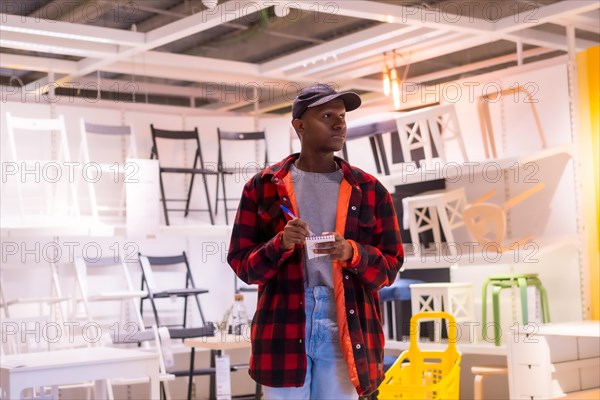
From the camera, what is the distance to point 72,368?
4164 millimetres

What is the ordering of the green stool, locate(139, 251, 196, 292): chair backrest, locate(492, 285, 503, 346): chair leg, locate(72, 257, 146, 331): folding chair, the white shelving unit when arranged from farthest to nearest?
locate(139, 251, 196, 292): chair backrest, locate(72, 257, 146, 331): folding chair, locate(492, 285, 503, 346): chair leg, the green stool, the white shelving unit

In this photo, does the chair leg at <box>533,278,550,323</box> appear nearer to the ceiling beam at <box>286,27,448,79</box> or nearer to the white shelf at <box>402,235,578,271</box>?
the white shelf at <box>402,235,578,271</box>

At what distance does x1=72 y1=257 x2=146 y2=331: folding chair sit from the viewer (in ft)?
24.1

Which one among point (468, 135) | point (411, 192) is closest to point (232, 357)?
point (411, 192)

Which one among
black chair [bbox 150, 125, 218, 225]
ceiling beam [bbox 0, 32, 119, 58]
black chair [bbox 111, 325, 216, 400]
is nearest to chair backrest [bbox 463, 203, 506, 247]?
black chair [bbox 111, 325, 216, 400]

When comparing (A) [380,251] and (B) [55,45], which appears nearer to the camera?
(A) [380,251]

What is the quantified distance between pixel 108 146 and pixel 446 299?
10.9 feet

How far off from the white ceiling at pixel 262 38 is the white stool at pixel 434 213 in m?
1.19

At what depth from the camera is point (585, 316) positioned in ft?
19.6

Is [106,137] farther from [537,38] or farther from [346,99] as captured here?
[346,99]

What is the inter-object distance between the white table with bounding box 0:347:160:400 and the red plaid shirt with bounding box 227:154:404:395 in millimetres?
1854

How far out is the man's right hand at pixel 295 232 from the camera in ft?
7.72

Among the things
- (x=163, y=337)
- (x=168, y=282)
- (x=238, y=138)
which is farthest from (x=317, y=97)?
(x=168, y=282)

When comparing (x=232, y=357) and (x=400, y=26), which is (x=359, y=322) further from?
(x=232, y=357)
